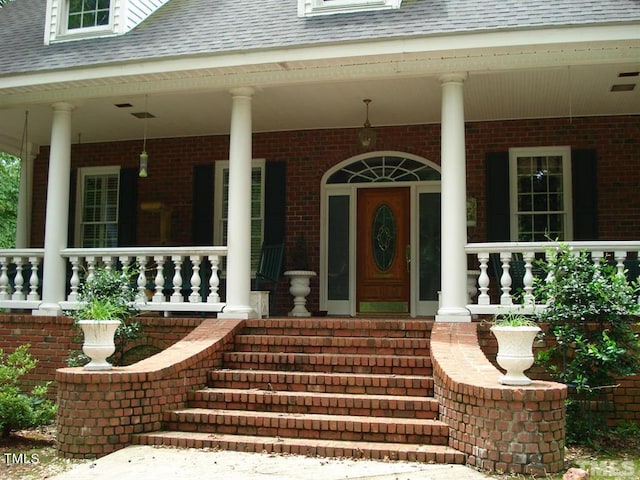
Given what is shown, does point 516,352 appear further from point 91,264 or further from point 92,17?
point 92,17

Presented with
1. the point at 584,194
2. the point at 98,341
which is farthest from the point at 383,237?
the point at 98,341

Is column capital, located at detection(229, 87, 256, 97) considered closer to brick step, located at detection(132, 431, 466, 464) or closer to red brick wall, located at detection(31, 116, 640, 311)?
red brick wall, located at detection(31, 116, 640, 311)

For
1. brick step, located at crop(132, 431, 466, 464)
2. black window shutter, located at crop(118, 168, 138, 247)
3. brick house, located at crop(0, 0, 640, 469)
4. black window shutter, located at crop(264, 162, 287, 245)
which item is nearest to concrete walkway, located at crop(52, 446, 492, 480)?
brick step, located at crop(132, 431, 466, 464)

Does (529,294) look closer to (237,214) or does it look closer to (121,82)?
(237,214)

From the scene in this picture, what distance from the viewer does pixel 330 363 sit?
7.14m

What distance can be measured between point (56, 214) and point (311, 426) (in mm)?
5006

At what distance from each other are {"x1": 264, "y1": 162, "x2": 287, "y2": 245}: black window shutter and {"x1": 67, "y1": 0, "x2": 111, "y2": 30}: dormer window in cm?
333

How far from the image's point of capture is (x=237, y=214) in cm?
845

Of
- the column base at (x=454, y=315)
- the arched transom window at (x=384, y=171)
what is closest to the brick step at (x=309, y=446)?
the column base at (x=454, y=315)

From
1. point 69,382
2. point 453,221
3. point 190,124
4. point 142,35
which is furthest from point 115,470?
point 190,124

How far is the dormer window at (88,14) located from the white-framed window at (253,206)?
9.45 feet

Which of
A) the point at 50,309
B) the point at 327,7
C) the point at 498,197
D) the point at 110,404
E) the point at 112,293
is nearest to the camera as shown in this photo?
the point at 110,404

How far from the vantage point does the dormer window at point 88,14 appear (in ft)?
32.3

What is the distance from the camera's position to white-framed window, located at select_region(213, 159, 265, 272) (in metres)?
11.2
